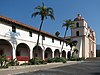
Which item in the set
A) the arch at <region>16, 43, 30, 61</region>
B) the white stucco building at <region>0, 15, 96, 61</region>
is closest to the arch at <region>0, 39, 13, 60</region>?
the white stucco building at <region>0, 15, 96, 61</region>

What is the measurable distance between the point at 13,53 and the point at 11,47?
917 mm

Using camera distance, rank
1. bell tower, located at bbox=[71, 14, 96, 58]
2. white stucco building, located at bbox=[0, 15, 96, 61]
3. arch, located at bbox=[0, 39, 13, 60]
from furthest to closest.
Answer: bell tower, located at bbox=[71, 14, 96, 58], arch, located at bbox=[0, 39, 13, 60], white stucco building, located at bbox=[0, 15, 96, 61]

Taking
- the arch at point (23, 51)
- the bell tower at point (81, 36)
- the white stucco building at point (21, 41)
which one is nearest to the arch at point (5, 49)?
the white stucco building at point (21, 41)

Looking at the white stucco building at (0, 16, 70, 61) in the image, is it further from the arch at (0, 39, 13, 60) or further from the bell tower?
the bell tower

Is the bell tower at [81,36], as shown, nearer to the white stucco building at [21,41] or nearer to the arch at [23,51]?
the white stucco building at [21,41]

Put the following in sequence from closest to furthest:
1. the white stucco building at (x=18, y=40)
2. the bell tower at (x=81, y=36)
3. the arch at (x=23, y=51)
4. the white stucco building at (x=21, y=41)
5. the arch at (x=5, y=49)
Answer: the white stucco building at (x=18, y=40) → the white stucco building at (x=21, y=41) → the arch at (x=5, y=49) → the arch at (x=23, y=51) → the bell tower at (x=81, y=36)

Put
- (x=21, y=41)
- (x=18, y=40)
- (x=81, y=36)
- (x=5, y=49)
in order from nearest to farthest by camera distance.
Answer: (x=18, y=40), (x=5, y=49), (x=21, y=41), (x=81, y=36)

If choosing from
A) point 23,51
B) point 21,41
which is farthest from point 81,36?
point 21,41

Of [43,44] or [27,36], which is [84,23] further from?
[27,36]

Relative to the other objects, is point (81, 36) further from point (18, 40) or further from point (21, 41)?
point (18, 40)

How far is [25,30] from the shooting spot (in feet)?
102

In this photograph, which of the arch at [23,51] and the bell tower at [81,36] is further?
the bell tower at [81,36]

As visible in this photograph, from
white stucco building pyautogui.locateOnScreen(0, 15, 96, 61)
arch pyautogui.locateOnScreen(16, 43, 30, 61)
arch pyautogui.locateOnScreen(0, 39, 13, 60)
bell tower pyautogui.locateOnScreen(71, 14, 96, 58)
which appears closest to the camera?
white stucco building pyautogui.locateOnScreen(0, 15, 96, 61)

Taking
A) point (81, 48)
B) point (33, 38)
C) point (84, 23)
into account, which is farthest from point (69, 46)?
point (33, 38)
